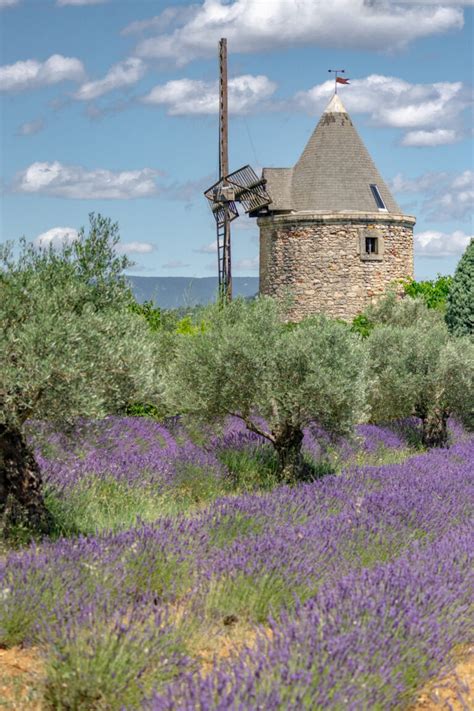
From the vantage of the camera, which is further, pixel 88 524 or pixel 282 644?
pixel 88 524

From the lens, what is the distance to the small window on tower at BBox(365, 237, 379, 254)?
1222 inches

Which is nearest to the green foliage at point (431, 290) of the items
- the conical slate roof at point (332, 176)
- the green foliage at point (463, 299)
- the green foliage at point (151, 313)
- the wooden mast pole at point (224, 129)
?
the conical slate roof at point (332, 176)

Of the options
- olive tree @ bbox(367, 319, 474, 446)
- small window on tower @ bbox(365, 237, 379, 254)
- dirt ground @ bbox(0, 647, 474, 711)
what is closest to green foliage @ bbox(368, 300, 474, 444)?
olive tree @ bbox(367, 319, 474, 446)

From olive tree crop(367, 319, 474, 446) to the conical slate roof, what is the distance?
15.8m

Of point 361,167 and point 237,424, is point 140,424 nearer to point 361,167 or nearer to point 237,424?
point 237,424

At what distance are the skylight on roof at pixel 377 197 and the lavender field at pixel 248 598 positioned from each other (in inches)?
942

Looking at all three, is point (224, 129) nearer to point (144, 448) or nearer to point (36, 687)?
point (144, 448)

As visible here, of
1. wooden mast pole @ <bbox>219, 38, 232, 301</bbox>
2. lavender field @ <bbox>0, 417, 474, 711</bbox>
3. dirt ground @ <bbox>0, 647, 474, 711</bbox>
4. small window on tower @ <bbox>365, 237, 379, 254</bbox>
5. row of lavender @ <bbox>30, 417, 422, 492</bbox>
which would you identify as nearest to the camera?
lavender field @ <bbox>0, 417, 474, 711</bbox>

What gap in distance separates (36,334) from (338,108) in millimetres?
28818

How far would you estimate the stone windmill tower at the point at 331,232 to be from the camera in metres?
30.6

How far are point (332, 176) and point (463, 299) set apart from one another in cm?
1304

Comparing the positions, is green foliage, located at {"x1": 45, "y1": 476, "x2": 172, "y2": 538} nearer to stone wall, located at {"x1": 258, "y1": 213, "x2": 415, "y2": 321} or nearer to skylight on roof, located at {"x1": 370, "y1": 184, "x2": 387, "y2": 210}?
stone wall, located at {"x1": 258, "y1": 213, "x2": 415, "y2": 321}

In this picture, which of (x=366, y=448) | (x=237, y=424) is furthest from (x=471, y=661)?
(x=237, y=424)

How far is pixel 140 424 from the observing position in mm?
13500
